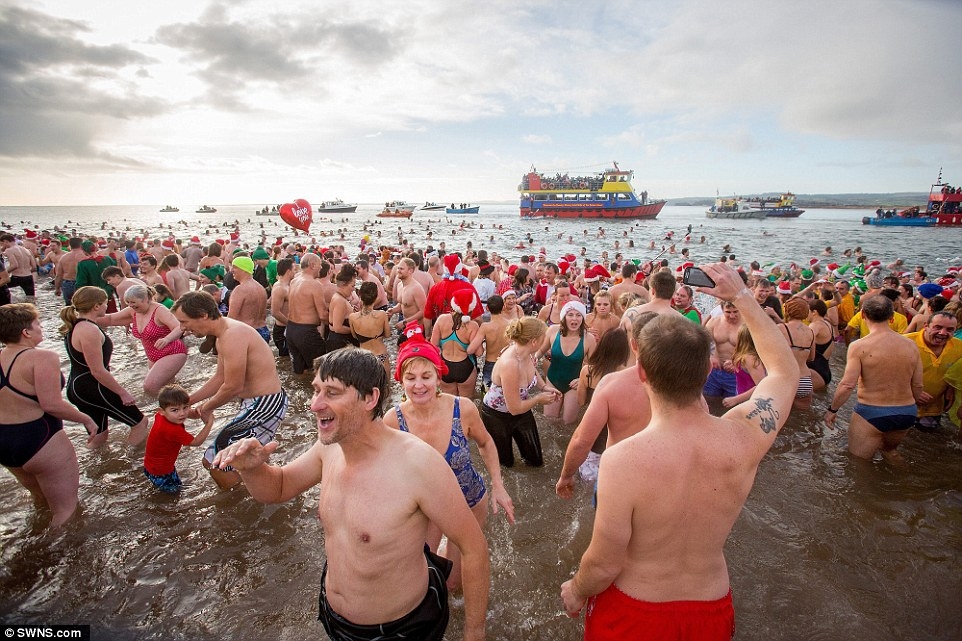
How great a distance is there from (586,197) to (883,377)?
5542 centimetres

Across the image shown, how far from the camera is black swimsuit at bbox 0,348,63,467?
307cm

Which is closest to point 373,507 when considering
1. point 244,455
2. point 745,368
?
point 244,455

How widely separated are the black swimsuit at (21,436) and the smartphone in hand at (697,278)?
4.49 meters

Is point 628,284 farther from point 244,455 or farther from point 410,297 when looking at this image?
point 244,455

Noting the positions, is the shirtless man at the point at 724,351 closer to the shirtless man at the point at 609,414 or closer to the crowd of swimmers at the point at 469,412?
the crowd of swimmers at the point at 469,412

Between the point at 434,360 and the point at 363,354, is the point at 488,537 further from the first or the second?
the point at 363,354

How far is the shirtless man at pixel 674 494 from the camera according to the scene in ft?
4.88

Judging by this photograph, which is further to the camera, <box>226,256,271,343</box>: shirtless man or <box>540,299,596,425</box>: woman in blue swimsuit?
<box>226,256,271,343</box>: shirtless man

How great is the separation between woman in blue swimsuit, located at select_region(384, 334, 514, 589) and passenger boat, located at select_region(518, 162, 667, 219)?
55476mm

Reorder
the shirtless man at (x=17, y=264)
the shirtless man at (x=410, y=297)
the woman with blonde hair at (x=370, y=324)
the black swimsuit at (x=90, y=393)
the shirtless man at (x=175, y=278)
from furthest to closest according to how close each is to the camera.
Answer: the shirtless man at (x=17, y=264)
the shirtless man at (x=175, y=278)
the shirtless man at (x=410, y=297)
the woman with blonde hair at (x=370, y=324)
the black swimsuit at (x=90, y=393)

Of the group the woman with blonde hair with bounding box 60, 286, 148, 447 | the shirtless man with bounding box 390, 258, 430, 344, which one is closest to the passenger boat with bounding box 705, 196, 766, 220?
the shirtless man with bounding box 390, 258, 430, 344

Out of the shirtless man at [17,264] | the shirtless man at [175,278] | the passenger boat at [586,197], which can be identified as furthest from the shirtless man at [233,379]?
the passenger boat at [586,197]

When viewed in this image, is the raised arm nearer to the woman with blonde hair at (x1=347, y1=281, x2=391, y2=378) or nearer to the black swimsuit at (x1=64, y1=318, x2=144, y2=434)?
the woman with blonde hair at (x1=347, y1=281, x2=391, y2=378)

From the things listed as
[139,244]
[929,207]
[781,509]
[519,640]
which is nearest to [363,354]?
[519,640]
